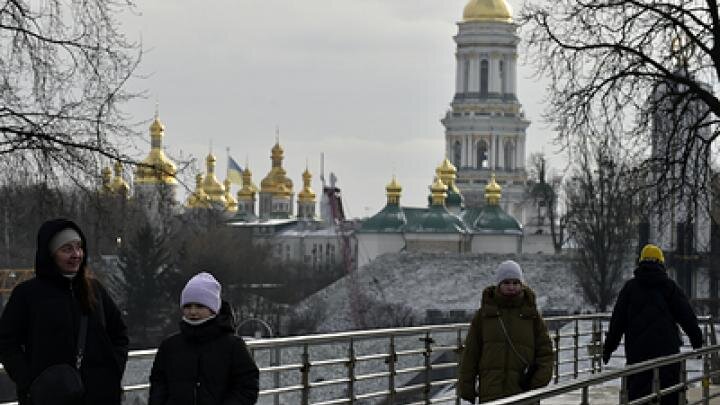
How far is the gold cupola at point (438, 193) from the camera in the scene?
143 metres

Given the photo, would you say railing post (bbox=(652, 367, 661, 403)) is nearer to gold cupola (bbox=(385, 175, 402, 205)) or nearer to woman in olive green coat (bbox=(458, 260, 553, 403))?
woman in olive green coat (bbox=(458, 260, 553, 403))

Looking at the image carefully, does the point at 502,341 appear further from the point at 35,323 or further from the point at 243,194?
the point at 243,194

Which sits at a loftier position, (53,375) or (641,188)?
(641,188)

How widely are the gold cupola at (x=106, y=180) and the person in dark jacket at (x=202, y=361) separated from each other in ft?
23.1

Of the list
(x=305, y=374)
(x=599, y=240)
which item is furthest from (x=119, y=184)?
(x=599, y=240)

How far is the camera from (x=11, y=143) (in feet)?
51.1

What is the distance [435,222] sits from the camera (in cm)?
13962

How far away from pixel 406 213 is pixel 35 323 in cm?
13542

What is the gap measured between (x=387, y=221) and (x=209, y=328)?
132m

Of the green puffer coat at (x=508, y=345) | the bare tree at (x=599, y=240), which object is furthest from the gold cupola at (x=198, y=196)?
the bare tree at (x=599, y=240)

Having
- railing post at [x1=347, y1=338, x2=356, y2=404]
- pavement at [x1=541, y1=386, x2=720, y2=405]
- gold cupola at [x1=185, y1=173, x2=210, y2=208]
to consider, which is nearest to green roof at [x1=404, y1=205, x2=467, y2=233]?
pavement at [x1=541, y1=386, x2=720, y2=405]

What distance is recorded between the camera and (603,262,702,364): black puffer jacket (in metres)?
14.6

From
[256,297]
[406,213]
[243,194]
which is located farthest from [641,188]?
[243,194]

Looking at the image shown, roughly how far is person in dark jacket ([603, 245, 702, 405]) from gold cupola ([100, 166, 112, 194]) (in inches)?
163
